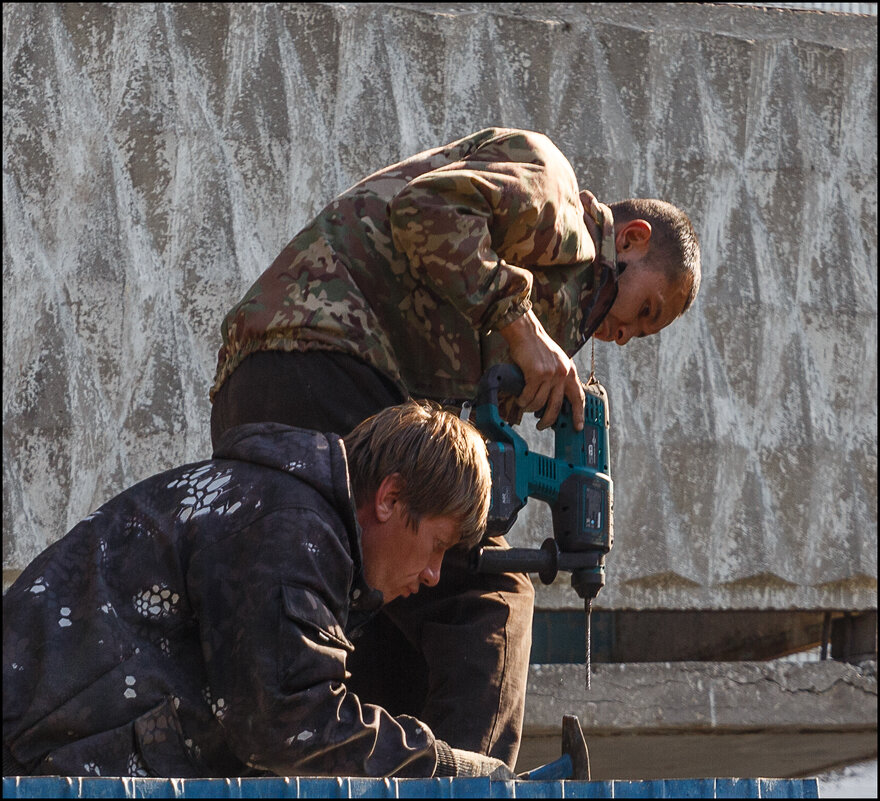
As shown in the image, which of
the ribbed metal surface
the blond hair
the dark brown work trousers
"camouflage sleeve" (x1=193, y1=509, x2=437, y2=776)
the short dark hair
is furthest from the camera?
the short dark hair

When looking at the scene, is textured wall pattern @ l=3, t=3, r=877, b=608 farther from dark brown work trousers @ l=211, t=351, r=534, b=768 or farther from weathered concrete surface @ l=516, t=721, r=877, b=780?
dark brown work trousers @ l=211, t=351, r=534, b=768

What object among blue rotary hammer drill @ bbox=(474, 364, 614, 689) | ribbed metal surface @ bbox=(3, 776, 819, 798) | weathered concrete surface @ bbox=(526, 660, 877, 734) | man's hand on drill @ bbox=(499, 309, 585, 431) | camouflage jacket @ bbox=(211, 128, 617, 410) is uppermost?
camouflage jacket @ bbox=(211, 128, 617, 410)

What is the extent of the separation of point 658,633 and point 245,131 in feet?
9.66

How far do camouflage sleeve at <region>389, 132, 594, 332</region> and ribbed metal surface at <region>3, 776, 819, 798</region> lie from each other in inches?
51.6

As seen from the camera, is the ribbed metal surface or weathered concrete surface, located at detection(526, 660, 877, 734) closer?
the ribbed metal surface

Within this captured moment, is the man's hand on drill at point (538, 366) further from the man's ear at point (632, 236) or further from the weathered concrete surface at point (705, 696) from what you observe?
the weathered concrete surface at point (705, 696)

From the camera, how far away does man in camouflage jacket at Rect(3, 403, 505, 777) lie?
6.12ft

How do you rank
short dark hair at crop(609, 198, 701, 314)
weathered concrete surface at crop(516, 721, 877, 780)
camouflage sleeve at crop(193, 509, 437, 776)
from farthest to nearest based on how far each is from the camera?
weathered concrete surface at crop(516, 721, 877, 780) → short dark hair at crop(609, 198, 701, 314) → camouflage sleeve at crop(193, 509, 437, 776)

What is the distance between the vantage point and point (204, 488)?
1.99 meters

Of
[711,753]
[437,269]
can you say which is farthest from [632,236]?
[711,753]

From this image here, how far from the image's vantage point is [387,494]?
2.04 m

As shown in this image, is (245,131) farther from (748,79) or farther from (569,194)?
(569,194)

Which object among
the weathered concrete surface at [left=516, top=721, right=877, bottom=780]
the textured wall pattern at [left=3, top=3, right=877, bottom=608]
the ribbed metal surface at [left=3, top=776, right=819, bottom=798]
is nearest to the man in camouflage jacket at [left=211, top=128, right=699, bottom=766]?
the ribbed metal surface at [left=3, top=776, right=819, bottom=798]

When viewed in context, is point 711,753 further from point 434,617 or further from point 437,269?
point 437,269
